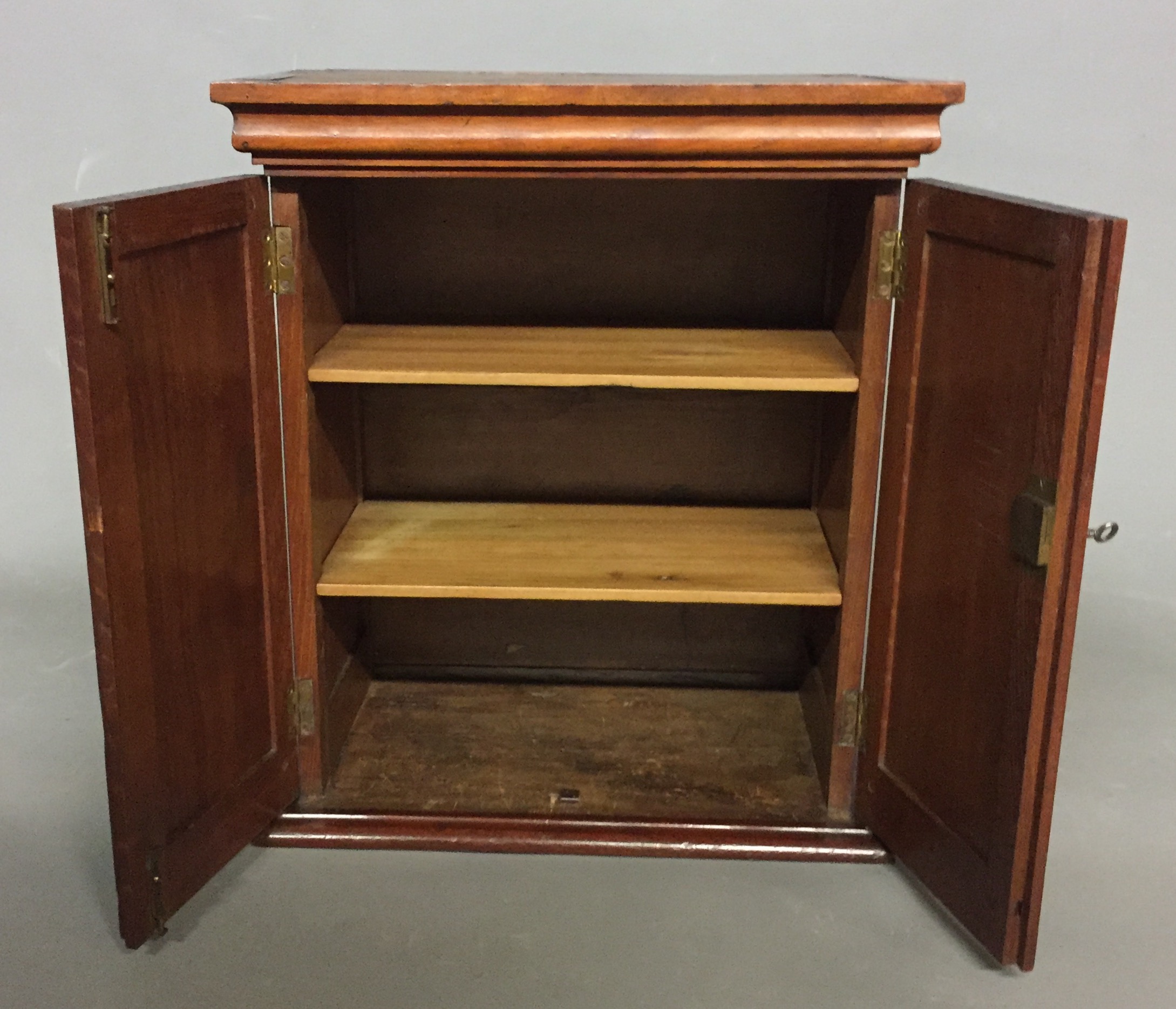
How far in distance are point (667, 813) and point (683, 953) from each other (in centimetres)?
33

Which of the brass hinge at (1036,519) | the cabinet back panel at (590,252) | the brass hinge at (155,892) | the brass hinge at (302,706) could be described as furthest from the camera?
the cabinet back panel at (590,252)

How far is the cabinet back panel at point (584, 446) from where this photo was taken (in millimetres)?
2500

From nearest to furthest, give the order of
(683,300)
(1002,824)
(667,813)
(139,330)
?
(139,330) < (1002,824) < (667,813) < (683,300)

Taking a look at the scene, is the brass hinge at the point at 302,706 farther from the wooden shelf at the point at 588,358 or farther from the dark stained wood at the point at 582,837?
the wooden shelf at the point at 588,358

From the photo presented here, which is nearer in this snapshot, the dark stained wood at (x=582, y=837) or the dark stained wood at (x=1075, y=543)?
the dark stained wood at (x=1075, y=543)

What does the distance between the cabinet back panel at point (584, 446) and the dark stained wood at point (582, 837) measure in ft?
2.28

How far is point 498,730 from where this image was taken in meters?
2.44

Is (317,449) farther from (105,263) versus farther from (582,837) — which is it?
(582,837)

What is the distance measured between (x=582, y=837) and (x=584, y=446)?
0.80m

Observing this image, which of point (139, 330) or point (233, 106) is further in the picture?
point (233, 106)

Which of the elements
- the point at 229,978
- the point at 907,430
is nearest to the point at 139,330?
the point at 229,978

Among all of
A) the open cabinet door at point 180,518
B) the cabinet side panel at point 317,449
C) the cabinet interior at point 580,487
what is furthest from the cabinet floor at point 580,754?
the open cabinet door at point 180,518

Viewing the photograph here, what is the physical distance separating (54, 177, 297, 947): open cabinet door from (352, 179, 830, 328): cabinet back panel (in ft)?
1.79

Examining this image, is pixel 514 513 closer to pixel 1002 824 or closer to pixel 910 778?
pixel 910 778
